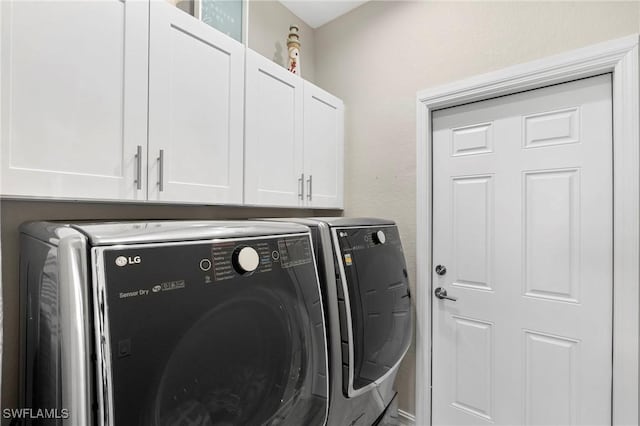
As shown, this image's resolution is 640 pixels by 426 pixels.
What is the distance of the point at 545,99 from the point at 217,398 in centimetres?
185

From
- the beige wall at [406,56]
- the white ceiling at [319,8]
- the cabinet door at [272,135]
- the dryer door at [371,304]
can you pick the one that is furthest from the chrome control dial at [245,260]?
the white ceiling at [319,8]

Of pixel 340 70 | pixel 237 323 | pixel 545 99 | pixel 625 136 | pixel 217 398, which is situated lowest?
pixel 217 398

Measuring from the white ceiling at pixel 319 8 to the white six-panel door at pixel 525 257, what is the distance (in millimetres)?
1054

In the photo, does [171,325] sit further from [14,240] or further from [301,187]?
[301,187]

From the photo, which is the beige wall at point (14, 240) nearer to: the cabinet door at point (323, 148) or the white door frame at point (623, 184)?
the cabinet door at point (323, 148)

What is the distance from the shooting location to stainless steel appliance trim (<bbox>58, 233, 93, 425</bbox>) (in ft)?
2.03

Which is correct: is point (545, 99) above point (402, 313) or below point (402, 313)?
above

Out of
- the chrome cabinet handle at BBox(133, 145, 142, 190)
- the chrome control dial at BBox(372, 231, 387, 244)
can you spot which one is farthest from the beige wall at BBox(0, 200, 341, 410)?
the chrome control dial at BBox(372, 231, 387, 244)

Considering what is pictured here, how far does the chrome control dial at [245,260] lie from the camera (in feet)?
2.90

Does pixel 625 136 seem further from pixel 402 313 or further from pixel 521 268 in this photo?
pixel 402 313

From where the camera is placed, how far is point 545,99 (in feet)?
5.04

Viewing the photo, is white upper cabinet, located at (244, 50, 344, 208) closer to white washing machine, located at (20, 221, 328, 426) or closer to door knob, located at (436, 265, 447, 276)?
white washing machine, located at (20, 221, 328, 426)

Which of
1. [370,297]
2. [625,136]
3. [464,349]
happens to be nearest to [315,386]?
[370,297]

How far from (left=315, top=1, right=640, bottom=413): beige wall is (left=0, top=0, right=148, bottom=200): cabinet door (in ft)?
4.49
